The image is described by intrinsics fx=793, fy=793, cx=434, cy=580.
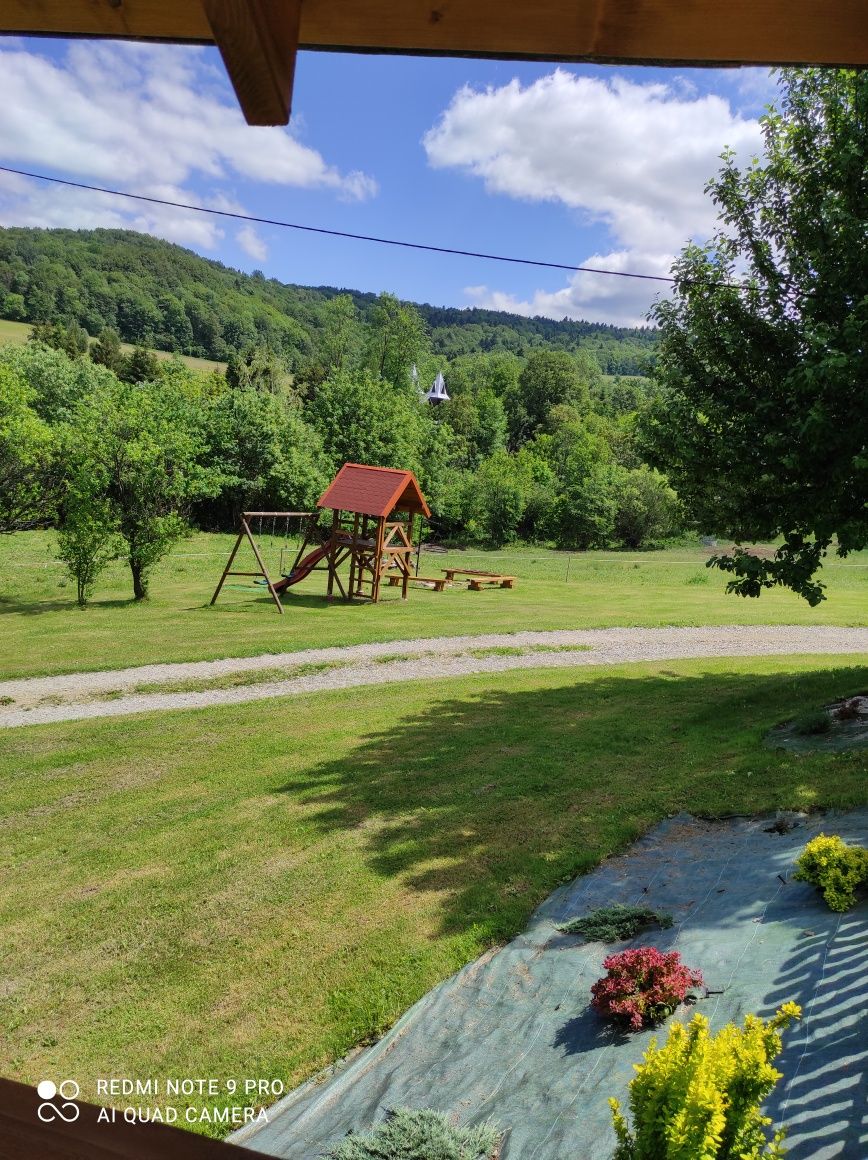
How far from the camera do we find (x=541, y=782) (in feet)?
30.9

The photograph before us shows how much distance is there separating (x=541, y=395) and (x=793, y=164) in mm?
78806

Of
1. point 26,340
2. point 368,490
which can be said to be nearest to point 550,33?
point 368,490

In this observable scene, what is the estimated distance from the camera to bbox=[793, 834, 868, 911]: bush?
530 centimetres

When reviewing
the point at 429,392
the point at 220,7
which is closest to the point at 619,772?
the point at 220,7

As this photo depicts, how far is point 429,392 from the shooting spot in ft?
217

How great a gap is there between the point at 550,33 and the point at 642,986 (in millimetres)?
4714

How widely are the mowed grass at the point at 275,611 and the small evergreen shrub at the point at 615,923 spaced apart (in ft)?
39.1

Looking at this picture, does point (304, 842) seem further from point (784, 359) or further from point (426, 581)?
point (426, 581)

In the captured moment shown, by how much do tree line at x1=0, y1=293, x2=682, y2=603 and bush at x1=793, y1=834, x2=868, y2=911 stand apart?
23.5 feet

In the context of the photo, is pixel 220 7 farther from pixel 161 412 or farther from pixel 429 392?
pixel 429 392

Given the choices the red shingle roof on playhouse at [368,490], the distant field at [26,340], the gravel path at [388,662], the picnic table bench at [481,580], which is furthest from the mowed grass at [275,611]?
the distant field at [26,340]

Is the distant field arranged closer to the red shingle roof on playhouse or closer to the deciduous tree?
the red shingle roof on playhouse

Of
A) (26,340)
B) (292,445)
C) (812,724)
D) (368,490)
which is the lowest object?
(812,724)

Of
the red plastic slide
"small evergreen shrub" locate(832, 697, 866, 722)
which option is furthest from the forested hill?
"small evergreen shrub" locate(832, 697, 866, 722)
